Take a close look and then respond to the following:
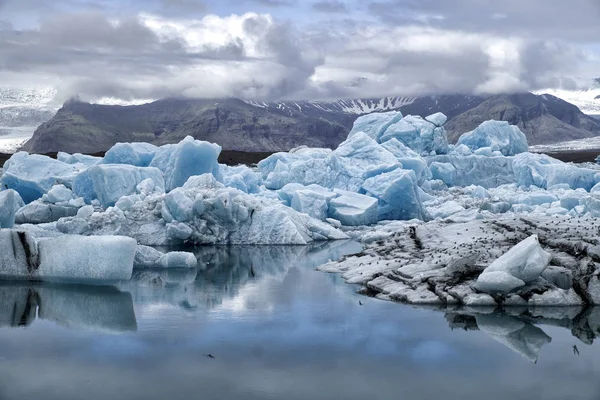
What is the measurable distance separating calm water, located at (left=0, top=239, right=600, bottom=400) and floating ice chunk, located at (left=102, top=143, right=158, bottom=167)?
13875 millimetres

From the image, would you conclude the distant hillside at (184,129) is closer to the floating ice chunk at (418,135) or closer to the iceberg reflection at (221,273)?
the floating ice chunk at (418,135)

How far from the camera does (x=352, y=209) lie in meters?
23.5

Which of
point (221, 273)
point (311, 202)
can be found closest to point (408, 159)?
point (311, 202)

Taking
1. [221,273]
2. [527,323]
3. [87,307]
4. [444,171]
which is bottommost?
[444,171]

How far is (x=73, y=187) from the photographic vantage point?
24578 millimetres

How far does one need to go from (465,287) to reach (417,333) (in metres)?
2.01

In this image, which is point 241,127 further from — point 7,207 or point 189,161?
point 7,207

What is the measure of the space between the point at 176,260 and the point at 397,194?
10.9 meters

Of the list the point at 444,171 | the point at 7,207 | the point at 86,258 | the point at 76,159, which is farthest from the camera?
the point at 444,171

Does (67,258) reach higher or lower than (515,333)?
lower

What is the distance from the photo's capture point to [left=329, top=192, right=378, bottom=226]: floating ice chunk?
23422mm

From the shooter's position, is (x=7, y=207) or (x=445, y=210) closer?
(x=7, y=207)

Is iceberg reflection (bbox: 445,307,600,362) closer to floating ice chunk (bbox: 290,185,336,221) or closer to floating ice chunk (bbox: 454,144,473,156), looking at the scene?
floating ice chunk (bbox: 290,185,336,221)

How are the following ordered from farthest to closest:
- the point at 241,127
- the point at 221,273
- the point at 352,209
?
the point at 241,127
the point at 352,209
the point at 221,273
